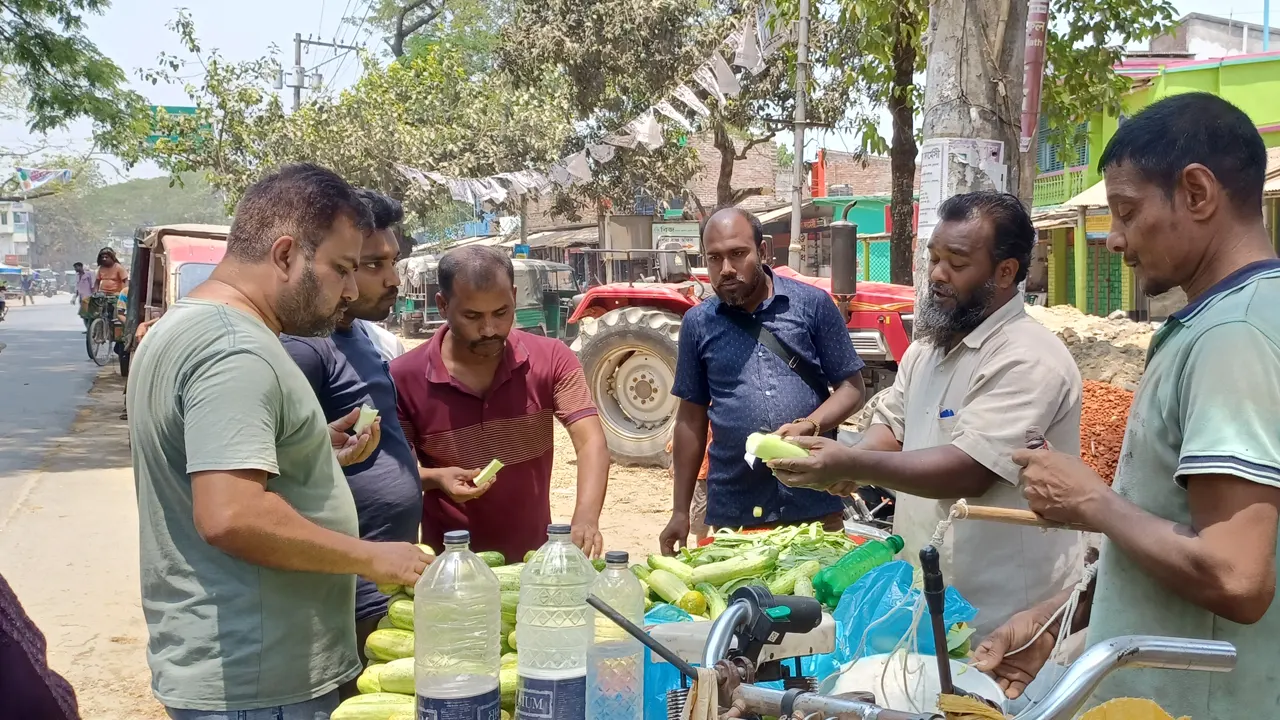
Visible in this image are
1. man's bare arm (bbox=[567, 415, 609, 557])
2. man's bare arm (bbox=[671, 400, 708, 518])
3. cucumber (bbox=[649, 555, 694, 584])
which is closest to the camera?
cucumber (bbox=[649, 555, 694, 584])

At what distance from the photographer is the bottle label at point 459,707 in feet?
6.99

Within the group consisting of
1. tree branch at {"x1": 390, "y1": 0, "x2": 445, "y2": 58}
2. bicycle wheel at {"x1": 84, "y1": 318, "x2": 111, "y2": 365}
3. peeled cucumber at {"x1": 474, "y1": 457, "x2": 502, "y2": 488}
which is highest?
tree branch at {"x1": 390, "y1": 0, "x2": 445, "y2": 58}

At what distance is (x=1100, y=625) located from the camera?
2.11m

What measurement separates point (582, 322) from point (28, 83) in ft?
31.6

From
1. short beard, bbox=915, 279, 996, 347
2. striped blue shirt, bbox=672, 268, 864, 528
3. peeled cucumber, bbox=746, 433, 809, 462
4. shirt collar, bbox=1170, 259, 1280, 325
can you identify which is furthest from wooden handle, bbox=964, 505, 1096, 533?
striped blue shirt, bbox=672, 268, 864, 528

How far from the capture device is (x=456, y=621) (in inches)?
93.4

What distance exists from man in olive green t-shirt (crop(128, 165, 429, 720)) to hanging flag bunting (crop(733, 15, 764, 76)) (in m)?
12.7

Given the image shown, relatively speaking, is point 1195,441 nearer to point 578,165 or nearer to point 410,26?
point 578,165

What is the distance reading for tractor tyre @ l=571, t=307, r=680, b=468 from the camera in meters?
10.1

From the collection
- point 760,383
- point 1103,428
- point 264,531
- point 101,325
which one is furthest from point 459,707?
point 101,325

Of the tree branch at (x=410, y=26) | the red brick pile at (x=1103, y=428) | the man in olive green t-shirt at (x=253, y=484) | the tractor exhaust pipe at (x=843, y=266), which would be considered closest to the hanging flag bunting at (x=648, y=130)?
the tractor exhaust pipe at (x=843, y=266)

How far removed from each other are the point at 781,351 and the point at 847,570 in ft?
5.32

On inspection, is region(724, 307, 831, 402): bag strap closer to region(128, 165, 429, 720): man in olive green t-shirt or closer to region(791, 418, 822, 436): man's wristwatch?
region(791, 418, 822, 436): man's wristwatch

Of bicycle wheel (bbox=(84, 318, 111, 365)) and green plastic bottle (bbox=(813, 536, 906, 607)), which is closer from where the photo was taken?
green plastic bottle (bbox=(813, 536, 906, 607))
